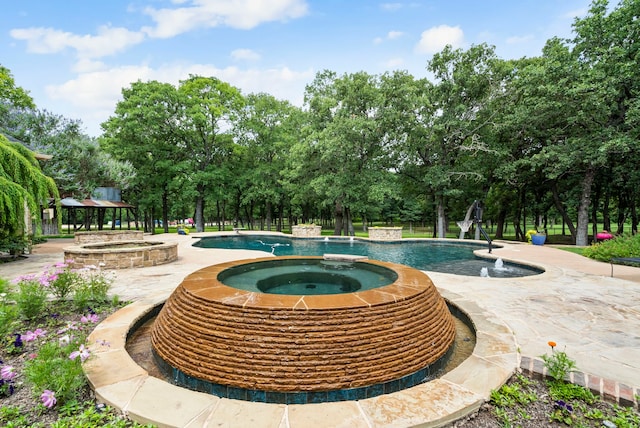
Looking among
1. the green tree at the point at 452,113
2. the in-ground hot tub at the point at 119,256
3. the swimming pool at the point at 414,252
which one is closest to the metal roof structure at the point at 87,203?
the swimming pool at the point at 414,252

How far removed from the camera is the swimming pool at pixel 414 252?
915 centimetres

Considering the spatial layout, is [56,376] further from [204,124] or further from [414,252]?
[204,124]

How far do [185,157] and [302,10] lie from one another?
1712cm

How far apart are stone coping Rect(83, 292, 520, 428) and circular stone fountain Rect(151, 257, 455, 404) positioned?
282 millimetres

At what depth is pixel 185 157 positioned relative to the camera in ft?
76.8

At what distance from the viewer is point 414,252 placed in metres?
13.5

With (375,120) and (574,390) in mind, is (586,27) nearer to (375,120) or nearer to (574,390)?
(375,120)

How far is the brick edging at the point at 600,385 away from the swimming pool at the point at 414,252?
6.11 m

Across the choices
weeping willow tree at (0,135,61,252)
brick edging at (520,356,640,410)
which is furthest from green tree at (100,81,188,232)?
brick edging at (520,356,640,410)

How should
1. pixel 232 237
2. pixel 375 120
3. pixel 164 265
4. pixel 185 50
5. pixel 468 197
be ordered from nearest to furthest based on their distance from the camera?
pixel 164 265 → pixel 185 50 → pixel 375 120 → pixel 232 237 → pixel 468 197

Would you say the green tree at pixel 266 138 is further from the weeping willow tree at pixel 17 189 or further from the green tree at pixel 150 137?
the weeping willow tree at pixel 17 189

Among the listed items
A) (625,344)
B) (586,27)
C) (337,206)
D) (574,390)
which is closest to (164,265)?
(574,390)

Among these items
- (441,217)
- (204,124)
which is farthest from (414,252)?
(204,124)

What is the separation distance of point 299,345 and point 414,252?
12.0 metres
